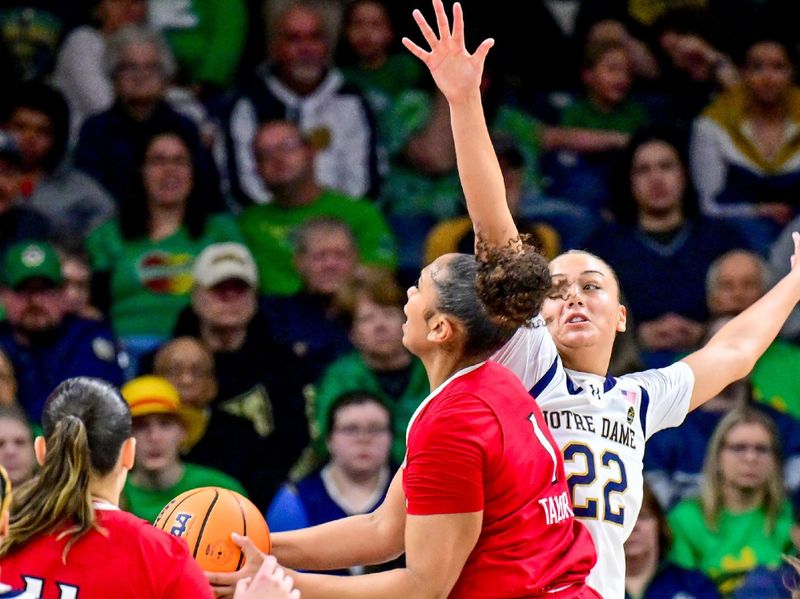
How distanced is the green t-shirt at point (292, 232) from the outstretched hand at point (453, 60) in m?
3.96

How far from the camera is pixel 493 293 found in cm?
344

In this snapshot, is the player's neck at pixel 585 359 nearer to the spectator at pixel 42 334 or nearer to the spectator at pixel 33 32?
the spectator at pixel 42 334

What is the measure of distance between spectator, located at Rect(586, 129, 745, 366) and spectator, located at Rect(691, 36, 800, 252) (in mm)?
219

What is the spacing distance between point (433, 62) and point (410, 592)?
1.28 metres

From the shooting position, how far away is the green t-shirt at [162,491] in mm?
6602

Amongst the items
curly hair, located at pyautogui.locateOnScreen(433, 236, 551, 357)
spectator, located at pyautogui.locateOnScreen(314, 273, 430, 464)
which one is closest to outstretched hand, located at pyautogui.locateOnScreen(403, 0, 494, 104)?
curly hair, located at pyautogui.locateOnScreen(433, 236, 551, 357)

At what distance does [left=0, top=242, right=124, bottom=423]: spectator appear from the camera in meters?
7.02

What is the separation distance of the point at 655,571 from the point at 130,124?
3.44 m

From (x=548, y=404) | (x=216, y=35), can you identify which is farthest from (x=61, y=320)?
(x=548, y=404)

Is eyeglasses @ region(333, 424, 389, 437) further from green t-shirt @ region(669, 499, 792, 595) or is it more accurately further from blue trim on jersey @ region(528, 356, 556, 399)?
blue trim on jersey @ region(528, 356, 556, 399)

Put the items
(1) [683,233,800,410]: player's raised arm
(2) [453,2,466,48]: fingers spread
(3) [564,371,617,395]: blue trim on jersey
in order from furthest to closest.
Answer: (1) [683,233,800,410]: player's raised arm, (3) [564,371,617,395]: blue trim on jersey, (2) [453,2,466,48]: fingers spread

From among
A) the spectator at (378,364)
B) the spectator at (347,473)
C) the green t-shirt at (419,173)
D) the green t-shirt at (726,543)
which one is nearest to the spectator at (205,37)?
the green t-shirt at (419,173)

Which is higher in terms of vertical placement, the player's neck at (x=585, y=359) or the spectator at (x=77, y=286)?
the spectator at (x=77, y=286)

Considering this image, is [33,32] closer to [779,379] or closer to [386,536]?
[779,379]
